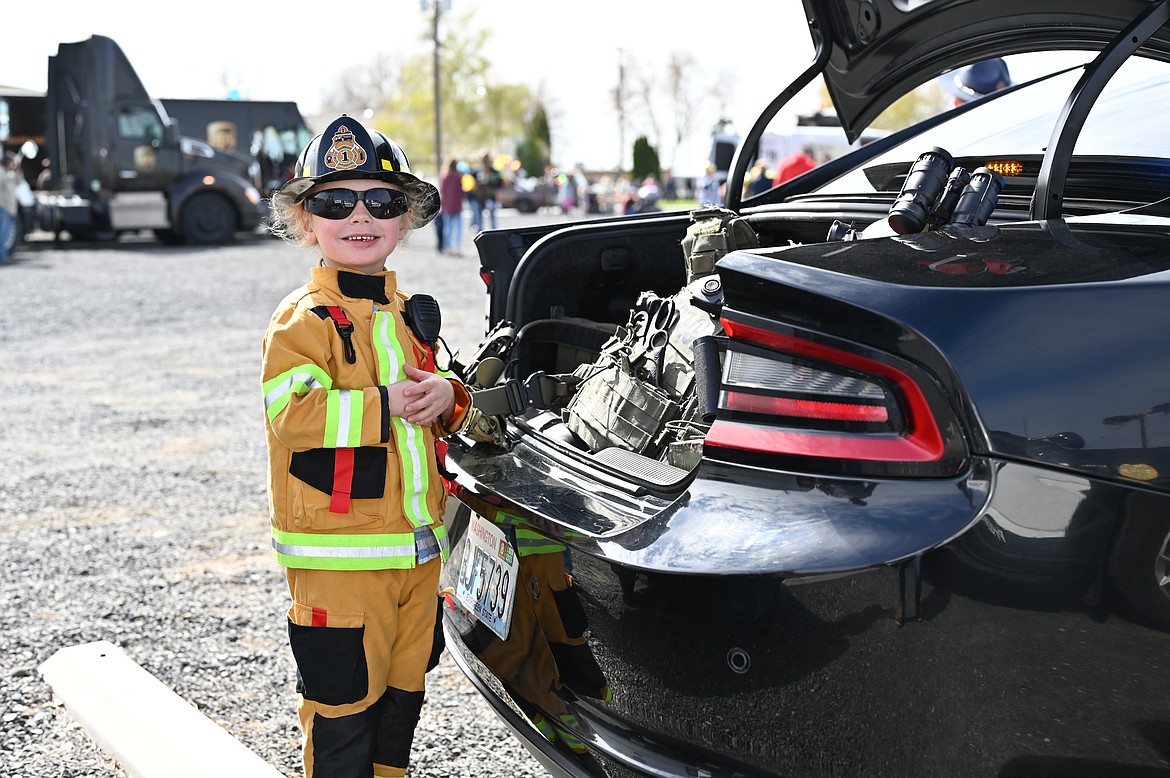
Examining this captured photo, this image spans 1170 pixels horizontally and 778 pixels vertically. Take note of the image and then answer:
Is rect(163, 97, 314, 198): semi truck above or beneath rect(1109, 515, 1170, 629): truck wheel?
above

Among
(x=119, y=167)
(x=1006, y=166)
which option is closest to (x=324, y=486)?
(x=1006, y=166)

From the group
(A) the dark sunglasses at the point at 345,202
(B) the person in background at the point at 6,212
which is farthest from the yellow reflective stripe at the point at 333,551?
(B) the person in background at the point at 6,212

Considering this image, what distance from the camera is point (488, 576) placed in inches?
86.0

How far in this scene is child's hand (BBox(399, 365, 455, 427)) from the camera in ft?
6.96

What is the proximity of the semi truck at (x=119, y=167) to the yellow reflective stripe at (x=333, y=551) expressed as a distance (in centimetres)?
2028

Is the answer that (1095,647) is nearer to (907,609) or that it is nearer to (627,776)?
(907,609)

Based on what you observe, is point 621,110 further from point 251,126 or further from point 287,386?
point 287,386

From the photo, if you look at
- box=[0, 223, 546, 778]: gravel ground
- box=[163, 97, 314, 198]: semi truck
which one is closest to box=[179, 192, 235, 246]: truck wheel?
box=[163, 97, 314, 198]: semi truck

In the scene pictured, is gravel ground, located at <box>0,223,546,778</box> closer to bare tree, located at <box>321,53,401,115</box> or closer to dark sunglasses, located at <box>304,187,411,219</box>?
dark sunglasses, located at <box>304,187,411,219</box>

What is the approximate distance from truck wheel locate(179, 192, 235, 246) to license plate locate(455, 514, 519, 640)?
67.6 ft

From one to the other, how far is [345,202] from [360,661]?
2.96ft

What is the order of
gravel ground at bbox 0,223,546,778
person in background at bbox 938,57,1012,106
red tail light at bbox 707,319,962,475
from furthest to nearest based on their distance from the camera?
person in background at bbox 938,57,1012,106 < gravel ground at bbox 0,223,546,778 < red tail light at bbox 707,319,962,475

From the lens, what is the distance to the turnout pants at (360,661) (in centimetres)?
210

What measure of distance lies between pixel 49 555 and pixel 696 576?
10.6 ft
